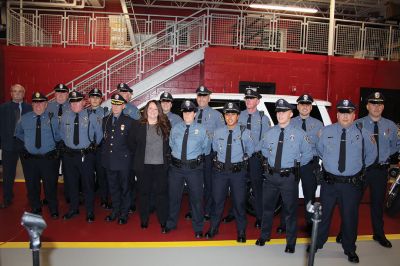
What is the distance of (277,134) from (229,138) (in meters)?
0.66

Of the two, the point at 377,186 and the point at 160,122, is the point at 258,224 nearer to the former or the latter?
the point at 377,186

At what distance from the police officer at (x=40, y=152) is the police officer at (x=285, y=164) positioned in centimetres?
337

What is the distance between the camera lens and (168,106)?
18.2 feet

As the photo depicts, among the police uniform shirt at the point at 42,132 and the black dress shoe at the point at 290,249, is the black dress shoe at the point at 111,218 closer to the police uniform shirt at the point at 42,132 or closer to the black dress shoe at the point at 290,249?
the police uniform shirt at the point at 42,132

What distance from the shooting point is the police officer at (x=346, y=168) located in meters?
4.12

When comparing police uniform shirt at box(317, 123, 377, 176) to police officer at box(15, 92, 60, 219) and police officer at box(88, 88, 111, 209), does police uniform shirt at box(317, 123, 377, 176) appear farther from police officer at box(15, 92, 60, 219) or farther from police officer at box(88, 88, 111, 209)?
police officer at box(15, 92, 60, 219)

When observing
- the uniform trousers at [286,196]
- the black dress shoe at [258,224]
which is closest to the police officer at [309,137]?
the uniform trousers at [286,196]

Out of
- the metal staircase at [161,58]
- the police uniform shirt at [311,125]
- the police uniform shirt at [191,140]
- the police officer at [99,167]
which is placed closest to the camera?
the police uniform shirt at [191,140]

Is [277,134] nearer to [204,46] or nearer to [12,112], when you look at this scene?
[12,112]

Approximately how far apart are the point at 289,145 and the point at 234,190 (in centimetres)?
98

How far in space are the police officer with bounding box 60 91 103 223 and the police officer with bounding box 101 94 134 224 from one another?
23 cm

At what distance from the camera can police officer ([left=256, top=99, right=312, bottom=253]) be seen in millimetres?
4320

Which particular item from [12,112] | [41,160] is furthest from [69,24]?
[41,160]

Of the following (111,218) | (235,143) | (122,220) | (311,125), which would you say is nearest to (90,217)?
(111,218)
